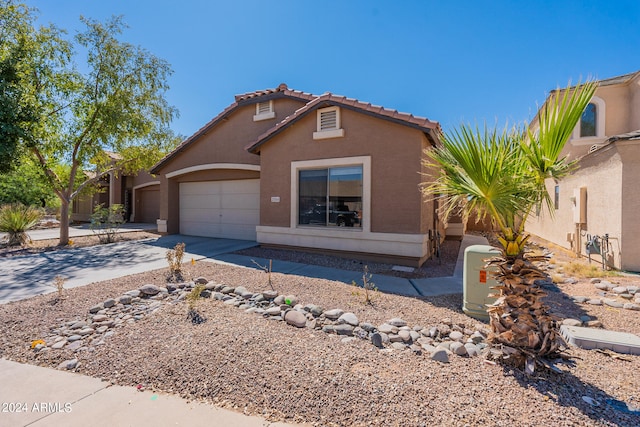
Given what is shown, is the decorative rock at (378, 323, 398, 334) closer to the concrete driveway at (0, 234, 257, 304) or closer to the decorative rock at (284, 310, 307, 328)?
the decorative rock at (284, 310, 307, 328)

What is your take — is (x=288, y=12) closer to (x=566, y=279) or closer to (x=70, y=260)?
(x=70, y=260)

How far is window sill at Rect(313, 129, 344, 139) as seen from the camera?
29.1 ft

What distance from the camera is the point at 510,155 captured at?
10.6ft

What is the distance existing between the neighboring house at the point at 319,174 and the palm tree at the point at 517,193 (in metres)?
2.83

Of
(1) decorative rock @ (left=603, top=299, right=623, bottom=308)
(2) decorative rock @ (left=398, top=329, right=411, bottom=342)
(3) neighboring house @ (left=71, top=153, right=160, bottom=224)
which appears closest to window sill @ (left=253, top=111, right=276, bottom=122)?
(2) decorative rock @ (left=398, top=329, right=411, bottom=342)

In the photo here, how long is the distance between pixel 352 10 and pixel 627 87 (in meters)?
12.5

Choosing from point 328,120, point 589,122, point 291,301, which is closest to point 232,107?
point 328,120

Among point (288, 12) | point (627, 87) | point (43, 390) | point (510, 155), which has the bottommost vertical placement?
point (43, 390)

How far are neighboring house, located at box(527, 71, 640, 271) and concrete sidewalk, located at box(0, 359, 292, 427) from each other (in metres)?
4.66

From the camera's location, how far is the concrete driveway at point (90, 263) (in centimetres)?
Answer: 637

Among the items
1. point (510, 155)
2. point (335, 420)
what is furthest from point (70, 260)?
point (510, 155)

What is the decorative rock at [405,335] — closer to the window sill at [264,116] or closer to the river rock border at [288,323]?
the river rock border at [288,323]

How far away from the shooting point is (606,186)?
859cm

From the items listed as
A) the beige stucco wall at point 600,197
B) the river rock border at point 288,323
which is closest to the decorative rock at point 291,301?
the river rock border at point 288,323
